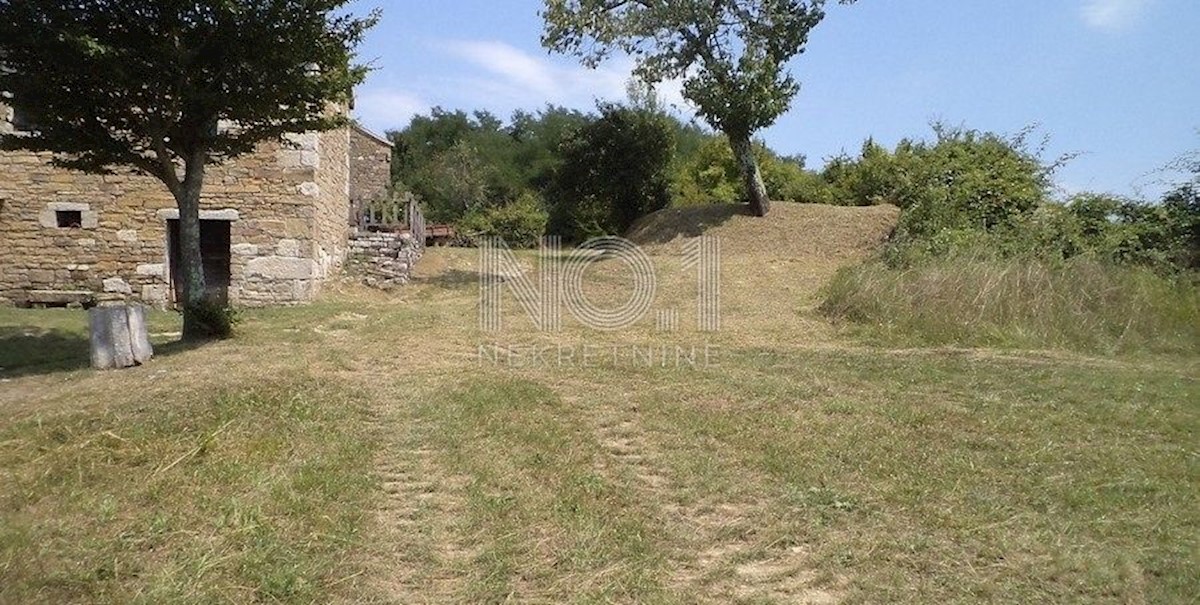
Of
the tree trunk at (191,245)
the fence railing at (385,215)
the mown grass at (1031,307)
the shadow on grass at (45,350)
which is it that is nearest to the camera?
the shadow on grass at (45,350)

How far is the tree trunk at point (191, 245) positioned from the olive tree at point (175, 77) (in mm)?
15

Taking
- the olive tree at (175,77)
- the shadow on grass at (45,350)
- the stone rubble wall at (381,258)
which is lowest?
the shadow on grass at (45,350)

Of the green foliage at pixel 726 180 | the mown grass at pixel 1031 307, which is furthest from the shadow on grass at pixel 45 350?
the green foliage at pixel 726 180

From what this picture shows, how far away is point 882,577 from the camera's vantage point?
10.7ft

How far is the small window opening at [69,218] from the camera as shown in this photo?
12062mm

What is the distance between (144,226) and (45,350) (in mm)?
4360

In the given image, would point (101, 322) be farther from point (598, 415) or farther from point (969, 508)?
point (969, 508)

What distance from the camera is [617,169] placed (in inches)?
922

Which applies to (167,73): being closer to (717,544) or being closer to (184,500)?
(184,500)

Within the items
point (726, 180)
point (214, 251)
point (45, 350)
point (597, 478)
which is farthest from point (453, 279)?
point (726, 180)

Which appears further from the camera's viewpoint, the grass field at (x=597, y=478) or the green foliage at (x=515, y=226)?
the green foliage at (x=515, y=226)

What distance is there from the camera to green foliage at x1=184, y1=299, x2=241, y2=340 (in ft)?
27.6

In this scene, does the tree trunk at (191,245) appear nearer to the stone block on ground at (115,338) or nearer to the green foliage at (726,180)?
the stone block on ground at (115,338)

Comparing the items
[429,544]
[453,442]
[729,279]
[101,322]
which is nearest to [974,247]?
[729,279]
